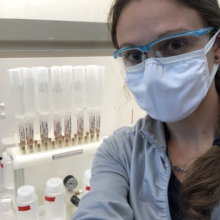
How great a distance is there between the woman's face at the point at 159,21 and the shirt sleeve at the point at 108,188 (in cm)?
40

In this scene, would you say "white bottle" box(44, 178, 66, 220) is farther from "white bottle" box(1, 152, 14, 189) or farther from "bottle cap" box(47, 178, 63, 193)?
"white bottle" box(1, 152, 14, 189)

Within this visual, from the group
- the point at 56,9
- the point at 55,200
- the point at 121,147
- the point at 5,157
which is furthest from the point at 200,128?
the point at 5,157

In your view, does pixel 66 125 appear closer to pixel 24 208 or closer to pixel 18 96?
pixel 18 96

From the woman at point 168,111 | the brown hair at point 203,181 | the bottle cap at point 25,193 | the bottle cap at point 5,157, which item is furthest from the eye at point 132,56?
the bottle cap at point 5,157

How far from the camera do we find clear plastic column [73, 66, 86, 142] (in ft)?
4.04

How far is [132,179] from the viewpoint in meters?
0.78

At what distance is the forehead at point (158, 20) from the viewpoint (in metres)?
0.68

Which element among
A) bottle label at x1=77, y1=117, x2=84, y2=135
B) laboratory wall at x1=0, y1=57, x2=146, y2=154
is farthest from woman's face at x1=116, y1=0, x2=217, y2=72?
A: bottle label at x1=77, y1=117, x2=84, y2=135

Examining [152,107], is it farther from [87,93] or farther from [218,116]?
[87,93]

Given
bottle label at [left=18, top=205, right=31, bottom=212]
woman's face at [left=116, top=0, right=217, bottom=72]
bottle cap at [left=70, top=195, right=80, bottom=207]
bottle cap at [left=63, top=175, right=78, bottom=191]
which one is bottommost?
bottle cap at [left=70, top=195, right=80, bottom=207]

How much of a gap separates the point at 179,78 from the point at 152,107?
0.12m

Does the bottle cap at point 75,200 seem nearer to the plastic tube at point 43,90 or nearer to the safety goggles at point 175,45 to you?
the plastic tube at point 43,90

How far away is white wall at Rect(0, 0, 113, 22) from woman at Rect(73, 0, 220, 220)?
0.50 meters

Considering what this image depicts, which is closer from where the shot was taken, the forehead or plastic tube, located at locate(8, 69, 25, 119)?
the forehead
